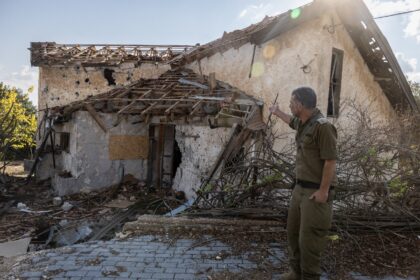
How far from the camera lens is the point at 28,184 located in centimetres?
1301

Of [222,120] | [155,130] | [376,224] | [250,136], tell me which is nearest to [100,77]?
[155,130]

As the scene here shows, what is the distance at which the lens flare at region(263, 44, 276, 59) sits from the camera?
8758 mm

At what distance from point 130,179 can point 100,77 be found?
6272 millimetres

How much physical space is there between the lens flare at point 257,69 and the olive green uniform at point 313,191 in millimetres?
5795

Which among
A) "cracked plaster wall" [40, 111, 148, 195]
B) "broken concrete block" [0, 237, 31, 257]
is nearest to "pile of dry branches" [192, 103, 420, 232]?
"broken concrete block" [0, 237, 31, 257]

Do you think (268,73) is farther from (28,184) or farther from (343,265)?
(28,184)

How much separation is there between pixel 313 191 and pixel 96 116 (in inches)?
351

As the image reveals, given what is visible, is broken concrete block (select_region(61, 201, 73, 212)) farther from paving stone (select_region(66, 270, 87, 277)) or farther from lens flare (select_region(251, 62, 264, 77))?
lens flare (select_region(251, 62, 264, 77))

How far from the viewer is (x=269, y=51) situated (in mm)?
8828

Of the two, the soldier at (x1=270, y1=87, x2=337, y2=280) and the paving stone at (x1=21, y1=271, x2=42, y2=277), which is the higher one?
the soldier at (x1=270, y1=87, x2=337, y2=280)

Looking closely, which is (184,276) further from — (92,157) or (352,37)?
(352,37)

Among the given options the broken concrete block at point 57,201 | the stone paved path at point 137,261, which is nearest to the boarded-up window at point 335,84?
the stone paved path at point 137,261

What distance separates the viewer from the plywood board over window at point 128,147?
11.2 meters

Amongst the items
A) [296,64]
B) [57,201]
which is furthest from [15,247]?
[296,64]
